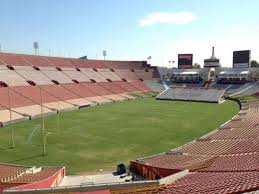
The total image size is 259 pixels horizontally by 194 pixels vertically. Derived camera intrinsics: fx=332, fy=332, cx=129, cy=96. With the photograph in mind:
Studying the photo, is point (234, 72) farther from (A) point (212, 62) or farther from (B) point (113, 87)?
(B) point (113, 87)

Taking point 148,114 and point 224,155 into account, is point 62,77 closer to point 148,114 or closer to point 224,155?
point 148,114

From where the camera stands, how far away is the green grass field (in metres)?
30.3

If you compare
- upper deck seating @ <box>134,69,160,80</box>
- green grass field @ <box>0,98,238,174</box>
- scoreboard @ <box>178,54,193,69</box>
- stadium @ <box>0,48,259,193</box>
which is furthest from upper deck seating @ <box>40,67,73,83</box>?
scoreboard @ <box>178,54,193,69</box>

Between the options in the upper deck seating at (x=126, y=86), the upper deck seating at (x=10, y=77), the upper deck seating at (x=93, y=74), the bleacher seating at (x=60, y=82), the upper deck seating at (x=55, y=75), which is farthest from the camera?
the upper deck seating at (x=126, y=86)

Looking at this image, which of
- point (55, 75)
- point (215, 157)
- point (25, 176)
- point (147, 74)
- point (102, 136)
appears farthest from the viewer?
point (147, 74)

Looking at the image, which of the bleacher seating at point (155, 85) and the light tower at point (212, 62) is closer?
the bleacher seating at point (155, 85)

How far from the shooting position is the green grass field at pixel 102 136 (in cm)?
3034

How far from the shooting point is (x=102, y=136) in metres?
39.6

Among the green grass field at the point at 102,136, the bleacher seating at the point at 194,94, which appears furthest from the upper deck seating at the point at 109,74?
the green grass field at the point at 102,136

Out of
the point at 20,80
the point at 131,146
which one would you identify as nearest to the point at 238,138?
the point at 131,146

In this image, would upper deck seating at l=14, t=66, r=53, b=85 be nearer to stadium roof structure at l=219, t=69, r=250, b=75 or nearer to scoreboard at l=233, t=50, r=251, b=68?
stadium roof structure at l=219, t=69, r=250, b=75

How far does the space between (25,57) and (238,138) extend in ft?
223

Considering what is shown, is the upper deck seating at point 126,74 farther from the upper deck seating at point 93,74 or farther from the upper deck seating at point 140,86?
the upper deck seating at point 93,74

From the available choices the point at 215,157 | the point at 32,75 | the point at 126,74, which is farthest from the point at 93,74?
the point at 215,157
